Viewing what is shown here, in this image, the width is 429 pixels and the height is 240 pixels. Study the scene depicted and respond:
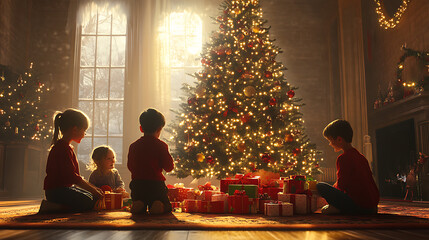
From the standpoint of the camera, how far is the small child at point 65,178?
291cm

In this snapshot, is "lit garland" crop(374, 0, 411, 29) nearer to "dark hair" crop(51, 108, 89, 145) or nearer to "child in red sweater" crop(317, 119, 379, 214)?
"child in red sweater" crop(317, 119, 379, 214)

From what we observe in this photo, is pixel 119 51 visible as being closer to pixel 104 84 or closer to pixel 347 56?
pixel 104 84

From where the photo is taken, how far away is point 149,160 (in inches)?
116

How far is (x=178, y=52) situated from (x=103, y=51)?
5.11 feet

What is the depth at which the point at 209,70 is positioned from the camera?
527 centimetres

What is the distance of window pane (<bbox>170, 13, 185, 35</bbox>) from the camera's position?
8.01m

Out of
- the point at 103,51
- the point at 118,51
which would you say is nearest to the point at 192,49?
the point at 118,51

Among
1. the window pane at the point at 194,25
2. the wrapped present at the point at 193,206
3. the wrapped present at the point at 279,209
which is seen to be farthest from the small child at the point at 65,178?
the window pane at the point at 194,25

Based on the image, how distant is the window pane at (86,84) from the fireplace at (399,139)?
564 cm

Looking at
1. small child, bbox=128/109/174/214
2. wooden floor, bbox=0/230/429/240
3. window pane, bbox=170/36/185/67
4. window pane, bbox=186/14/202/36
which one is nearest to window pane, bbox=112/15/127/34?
window pane, bbox=170/36/185/67

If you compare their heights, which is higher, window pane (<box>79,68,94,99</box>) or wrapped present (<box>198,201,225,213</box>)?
window pane (<box>79,68,94,99</box>)

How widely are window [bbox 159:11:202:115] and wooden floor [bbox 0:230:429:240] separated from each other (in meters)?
6.01

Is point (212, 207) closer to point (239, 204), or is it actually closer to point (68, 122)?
point (239, 204)

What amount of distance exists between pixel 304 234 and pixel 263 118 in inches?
A: 126
